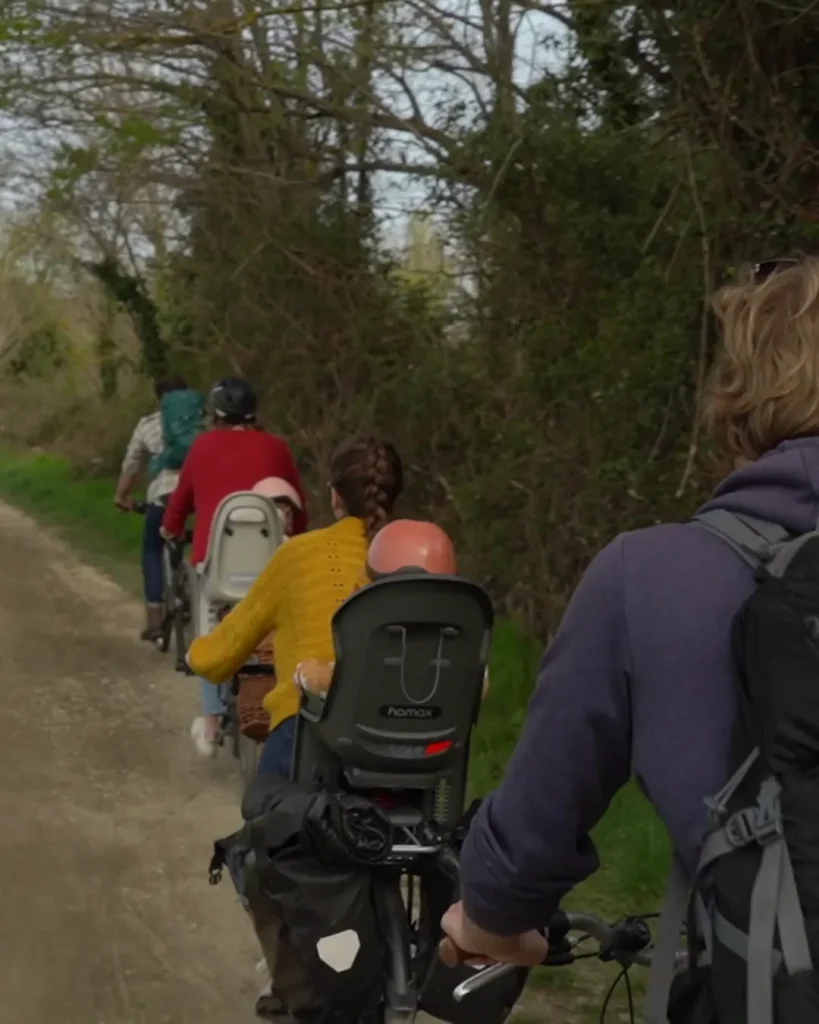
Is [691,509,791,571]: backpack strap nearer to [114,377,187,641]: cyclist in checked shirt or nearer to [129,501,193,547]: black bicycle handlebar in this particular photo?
[129,501,193,547]: black bicycle handlebar

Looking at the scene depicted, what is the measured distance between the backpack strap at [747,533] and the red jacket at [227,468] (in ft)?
→ 17.4

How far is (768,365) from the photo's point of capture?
5.42 feet

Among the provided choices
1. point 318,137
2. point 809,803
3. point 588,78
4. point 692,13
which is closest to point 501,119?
point 588,78

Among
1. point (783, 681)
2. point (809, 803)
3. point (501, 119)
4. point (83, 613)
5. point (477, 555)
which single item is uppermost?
point (501, 119)

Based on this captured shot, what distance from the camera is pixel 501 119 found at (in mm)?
7617

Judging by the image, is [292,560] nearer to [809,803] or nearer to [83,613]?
[809,803]

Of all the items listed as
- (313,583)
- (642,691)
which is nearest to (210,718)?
(313,583)

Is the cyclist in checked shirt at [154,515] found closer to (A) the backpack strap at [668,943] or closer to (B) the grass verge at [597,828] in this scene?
(B) the grass verge at [597,828]

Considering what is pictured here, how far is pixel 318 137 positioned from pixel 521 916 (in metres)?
10.4

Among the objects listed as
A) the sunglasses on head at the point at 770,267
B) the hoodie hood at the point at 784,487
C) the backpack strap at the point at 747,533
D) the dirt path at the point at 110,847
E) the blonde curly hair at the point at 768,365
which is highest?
the sunglasses on head at the point at 770,267

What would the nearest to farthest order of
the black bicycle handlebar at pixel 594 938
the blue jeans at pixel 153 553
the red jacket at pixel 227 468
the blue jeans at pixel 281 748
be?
the black bicycle handlebar at pixel 594 938 < the blue jeans at pixel 281 748 < the red jacket at pixel 227 468 < the blue jeans at pixel 153 553

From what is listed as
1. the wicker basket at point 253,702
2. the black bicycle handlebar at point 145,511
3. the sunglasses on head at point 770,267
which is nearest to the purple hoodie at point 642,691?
the sunglasses on head at point 770,267

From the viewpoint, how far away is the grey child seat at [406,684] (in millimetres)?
3150

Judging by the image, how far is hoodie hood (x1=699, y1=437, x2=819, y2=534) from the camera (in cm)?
156
